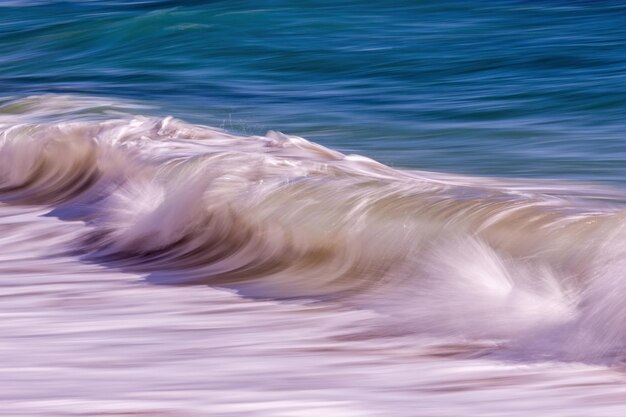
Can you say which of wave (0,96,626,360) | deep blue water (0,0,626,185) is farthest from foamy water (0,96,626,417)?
deep blue water (0,0,626,185)

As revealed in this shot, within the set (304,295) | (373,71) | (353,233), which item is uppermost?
(373,71)

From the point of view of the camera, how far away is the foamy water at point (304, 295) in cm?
204

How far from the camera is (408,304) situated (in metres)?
2.58

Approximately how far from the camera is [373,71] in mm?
8773

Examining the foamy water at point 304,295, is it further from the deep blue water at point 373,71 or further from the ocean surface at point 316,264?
the deep blue water at point 373,71

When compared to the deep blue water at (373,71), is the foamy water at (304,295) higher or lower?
lower

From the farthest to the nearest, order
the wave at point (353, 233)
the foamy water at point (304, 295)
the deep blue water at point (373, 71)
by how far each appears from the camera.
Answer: the deep blue water at point (373, 71) < the wave at point (353, 233) < the foamy water at point (304, 295)

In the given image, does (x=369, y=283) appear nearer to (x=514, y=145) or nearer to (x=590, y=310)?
(x=590, y=310)

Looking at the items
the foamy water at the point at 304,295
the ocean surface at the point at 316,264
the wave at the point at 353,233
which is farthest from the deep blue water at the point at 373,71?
the foamy water at the point at 304,295

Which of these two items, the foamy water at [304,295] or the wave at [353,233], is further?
the wave at [353,233]

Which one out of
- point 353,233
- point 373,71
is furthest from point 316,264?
point 373,71

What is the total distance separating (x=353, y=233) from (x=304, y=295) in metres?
0.31

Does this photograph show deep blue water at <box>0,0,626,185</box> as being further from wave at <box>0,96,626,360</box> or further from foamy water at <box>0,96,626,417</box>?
foamy water at <box>0,96,626,417</box>

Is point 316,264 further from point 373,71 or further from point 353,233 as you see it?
point 373,71
